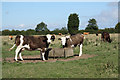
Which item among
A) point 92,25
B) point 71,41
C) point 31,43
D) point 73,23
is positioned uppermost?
point 92,25

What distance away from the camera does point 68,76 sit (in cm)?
1070

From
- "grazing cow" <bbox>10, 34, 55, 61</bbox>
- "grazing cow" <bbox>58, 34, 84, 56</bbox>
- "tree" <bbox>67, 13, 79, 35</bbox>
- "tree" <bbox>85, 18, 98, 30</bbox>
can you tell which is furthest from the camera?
"tree" <bbox>85, 18, 98, 30</bbox>

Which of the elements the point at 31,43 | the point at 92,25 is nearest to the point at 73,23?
the point at 92,25

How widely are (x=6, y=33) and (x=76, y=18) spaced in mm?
34049

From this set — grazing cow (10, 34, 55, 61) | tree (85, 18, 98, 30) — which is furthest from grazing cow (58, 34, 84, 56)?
tree (85, 18, 98, 30)

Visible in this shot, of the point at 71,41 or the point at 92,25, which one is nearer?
the point at 71,41

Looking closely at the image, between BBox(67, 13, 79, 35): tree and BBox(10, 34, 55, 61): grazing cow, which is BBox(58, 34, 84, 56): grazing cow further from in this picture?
BBox(67, 13, 79, 35): tree

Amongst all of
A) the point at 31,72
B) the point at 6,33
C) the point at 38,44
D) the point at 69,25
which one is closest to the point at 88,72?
the point at 31,72

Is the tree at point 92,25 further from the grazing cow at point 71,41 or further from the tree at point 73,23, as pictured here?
the grazing cow at point 71,41

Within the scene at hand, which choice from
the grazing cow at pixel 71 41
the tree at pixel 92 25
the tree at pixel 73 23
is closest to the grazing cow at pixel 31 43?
the grazing cow at pixel 71 41

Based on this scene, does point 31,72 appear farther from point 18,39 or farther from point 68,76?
point 18,39

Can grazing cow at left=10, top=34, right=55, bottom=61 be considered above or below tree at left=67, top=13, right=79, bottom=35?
below

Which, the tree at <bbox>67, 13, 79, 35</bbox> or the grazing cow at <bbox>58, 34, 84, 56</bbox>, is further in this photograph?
the tree at <bbox>67, 13, 79, 35</bbox>

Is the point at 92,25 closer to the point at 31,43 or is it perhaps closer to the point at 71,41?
the point at 71,41
